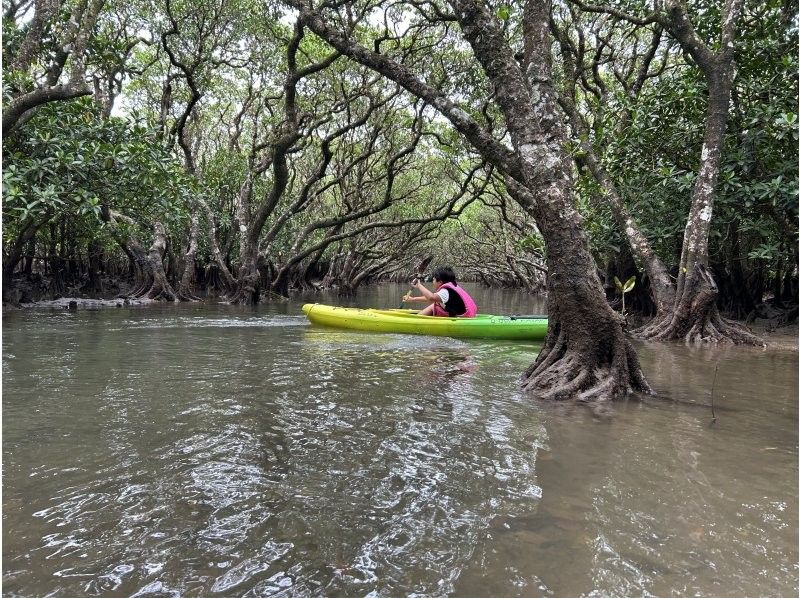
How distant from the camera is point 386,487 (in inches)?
115

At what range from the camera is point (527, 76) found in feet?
19.2

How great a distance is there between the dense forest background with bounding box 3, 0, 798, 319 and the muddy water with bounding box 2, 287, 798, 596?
3.04 meters

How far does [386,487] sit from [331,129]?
17.5m

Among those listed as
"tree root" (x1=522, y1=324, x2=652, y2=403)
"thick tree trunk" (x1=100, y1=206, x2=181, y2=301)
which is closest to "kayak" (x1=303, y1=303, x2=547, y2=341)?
"tree root" (x1=522, y1=324, x2=652, y2=403)

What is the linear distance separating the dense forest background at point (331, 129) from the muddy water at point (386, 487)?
304cm

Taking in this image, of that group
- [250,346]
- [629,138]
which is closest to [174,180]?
[250,346]

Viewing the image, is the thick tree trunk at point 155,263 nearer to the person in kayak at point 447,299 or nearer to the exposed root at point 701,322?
the person in kayak at point 447,299

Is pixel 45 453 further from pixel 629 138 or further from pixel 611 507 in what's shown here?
pixel 629 138

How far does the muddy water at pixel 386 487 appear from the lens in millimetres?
2107

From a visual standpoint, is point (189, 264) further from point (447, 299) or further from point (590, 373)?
point (590, 373)

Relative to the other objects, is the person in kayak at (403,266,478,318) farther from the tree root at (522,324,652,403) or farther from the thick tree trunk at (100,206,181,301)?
the thick tree trunk at (100,206,181,301)

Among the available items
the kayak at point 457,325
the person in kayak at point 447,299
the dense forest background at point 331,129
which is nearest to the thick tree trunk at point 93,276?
the dense forest background at point 331,129

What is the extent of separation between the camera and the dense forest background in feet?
26.3

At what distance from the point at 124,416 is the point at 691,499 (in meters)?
3.73
